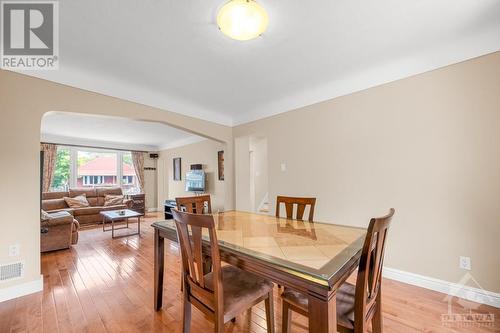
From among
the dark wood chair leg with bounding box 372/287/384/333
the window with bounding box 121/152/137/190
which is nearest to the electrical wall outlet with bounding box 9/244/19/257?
the dark wood chair leg with bounding box 372/287/384/333

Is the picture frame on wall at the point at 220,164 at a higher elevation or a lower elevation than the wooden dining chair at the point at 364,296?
higher

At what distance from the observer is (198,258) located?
1.23 meters

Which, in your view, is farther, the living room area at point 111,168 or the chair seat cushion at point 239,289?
the living room area at point 111,168

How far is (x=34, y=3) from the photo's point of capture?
59.0 inches

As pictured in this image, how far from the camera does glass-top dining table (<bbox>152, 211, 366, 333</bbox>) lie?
2.94 feet

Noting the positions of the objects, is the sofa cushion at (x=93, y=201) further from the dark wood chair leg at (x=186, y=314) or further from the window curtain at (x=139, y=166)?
the dark wood chair leg at (x=186, y=314)

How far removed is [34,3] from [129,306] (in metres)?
2.50

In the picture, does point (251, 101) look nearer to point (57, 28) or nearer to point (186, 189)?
point (57, 28)

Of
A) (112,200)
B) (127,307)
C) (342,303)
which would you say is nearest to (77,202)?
(112,200)

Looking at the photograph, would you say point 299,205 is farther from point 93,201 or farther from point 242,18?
point 93,201

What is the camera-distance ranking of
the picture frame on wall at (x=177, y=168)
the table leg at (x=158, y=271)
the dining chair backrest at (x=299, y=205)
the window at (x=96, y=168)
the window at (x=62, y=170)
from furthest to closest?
the picture frame on wall at (x=177, y=168)
the window at (x=96, y=168)
the window at (x=62, y=170)
the dining chair backrest at (x=299, y=205)
the table leg at (x=158, y=271)

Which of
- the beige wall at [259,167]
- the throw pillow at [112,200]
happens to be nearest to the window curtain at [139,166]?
the throw pillow at [112,200]

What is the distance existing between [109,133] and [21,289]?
413 centimetres

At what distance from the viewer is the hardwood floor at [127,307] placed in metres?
1.62
